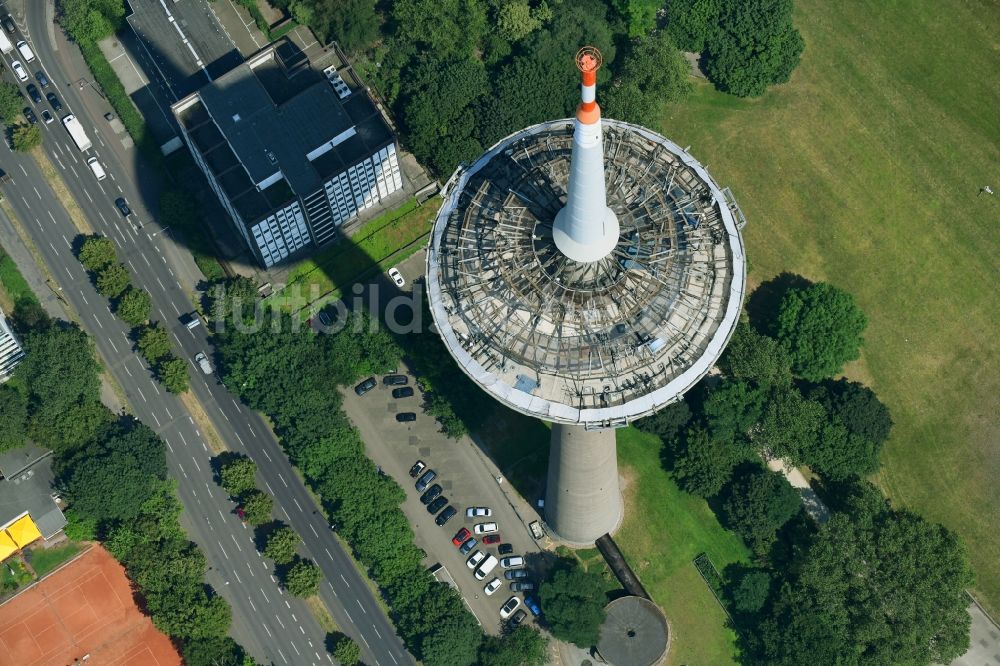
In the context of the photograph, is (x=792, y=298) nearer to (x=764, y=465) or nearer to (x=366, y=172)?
(x=764, y=465)

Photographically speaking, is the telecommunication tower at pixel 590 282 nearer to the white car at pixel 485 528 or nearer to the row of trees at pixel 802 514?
the row of trees at pixel 802 514

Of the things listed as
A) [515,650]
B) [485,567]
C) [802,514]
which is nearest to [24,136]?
[485,567]

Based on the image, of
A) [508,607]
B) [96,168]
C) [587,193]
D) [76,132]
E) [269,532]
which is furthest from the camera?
[96,168]

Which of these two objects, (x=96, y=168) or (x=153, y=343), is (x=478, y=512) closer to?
(x=153, y=343)

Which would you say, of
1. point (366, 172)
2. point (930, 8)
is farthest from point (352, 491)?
point (930, 8)

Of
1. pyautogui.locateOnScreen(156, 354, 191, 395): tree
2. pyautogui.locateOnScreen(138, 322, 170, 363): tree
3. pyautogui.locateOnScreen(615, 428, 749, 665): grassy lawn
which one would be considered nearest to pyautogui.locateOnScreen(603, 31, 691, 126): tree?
pyautogui.locateOnScreen(615, 428, 749, 665): grassy lawn

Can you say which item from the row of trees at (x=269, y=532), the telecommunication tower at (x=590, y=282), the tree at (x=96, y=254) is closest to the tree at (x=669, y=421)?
the telecommunication tower at (x=590, y=282)
